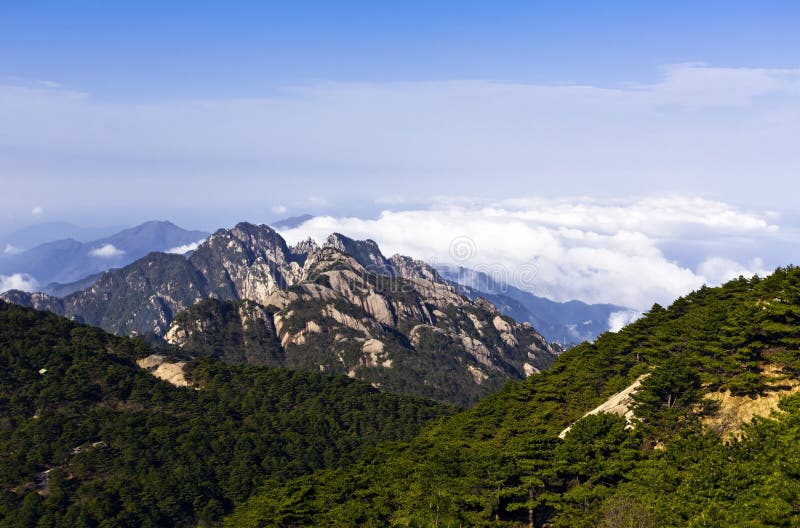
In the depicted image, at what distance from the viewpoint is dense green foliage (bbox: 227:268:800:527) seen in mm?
58312

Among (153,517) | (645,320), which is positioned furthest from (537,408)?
(153,517)

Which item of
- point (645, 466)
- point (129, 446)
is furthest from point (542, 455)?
point (129, 446)

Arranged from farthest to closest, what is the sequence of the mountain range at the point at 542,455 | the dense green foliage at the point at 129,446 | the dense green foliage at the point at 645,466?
1. the dense green foliage at the point at 129,446
2. the mountain range at the point at 542,455
3. the dense green foliage at the point at 645,466

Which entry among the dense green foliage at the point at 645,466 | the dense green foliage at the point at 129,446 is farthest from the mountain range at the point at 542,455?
the dense green foliage at the point at 129,446

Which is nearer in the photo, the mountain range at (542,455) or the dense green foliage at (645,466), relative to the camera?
the dense green foliage at (645,466)

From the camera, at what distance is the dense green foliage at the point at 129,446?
435ft

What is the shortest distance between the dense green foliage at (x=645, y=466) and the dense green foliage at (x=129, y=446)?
44.9 meters

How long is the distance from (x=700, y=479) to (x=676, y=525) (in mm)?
5237

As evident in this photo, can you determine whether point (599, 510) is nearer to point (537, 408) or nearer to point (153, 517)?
point (537, 408)

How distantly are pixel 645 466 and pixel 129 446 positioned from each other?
12346 centimetres

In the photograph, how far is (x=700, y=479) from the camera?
195 feet

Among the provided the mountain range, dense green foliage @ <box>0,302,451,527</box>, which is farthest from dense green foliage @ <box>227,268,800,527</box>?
dense green foliage @ <box>0,302,451,527</box>

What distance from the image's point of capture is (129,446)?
15275cm

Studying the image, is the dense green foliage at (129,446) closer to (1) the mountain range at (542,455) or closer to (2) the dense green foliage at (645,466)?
(1) the mountain range at (542,455)
